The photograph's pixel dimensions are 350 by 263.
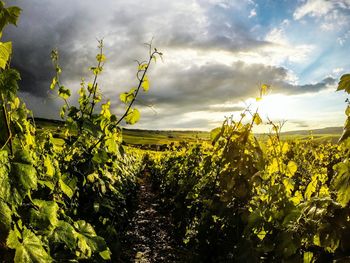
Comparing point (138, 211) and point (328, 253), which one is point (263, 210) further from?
point (138, 211)

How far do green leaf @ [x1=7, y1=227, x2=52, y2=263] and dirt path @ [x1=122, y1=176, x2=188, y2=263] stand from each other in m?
6.01

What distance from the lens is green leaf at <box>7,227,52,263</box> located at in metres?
1.80

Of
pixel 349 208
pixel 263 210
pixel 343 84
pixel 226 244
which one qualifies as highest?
pixel 343 84

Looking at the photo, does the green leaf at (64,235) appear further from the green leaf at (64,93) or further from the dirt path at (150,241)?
the dirt path at (150,241)

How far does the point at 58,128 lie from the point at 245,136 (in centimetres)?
247

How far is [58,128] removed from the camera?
476 centimetres

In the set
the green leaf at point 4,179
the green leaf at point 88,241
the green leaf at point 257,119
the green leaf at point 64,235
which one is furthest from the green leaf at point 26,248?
the green leaf at point 257,119

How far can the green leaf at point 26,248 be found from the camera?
1.80 meters

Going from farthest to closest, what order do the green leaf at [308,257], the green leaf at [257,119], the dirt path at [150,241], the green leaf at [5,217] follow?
1. the dirt path at [150,241]
2. the green leaf at [257,119]
3. the green leaf at [308,257]
4. the green leaf at [5,217]

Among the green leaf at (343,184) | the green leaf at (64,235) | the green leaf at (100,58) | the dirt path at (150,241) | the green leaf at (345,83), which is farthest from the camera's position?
the dirt path at (150,241)

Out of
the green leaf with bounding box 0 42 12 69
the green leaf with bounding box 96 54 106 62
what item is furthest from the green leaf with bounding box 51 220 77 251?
the green leaf with bounding box 96 54 106 62

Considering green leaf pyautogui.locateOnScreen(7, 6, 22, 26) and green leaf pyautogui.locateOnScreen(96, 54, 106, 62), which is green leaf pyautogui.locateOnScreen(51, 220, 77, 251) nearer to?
green leaf pyautogui.locateOnScreen(7, 6, 22, 26)

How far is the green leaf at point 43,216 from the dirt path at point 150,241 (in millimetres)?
5702


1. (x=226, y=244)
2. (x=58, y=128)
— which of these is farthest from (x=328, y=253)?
(x=58, y=128)
